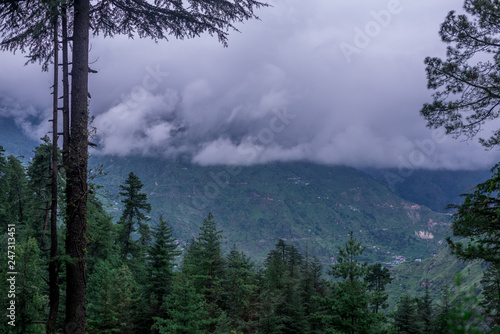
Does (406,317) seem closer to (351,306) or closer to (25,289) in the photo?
(351,306)

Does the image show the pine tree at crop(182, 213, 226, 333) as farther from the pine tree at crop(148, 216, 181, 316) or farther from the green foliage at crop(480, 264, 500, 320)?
the green foliage at crop(480, 264, 500, 320)

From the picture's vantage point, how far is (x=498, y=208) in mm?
7180

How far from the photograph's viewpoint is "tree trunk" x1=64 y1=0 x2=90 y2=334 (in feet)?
19.8

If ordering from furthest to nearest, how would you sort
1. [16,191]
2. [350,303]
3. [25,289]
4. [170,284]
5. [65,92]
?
[16,191], [170,284], [350,303], [25,289], [65,92]

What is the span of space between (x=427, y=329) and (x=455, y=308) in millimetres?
32697

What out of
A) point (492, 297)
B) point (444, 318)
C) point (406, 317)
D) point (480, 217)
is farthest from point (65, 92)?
point (406, 317)

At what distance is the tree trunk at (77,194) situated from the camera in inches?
237

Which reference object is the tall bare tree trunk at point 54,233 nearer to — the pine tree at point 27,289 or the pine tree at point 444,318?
the pine tree at point 444,318

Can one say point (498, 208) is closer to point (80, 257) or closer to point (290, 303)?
point (80, 257)

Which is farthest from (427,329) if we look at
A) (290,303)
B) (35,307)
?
(35,307)

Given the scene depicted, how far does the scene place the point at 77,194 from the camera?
20.1 feet

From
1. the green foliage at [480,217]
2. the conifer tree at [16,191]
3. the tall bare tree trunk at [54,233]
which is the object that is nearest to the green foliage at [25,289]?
the tall bare tree trunk at [54,233]

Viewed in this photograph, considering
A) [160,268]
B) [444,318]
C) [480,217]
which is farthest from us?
[160,268]

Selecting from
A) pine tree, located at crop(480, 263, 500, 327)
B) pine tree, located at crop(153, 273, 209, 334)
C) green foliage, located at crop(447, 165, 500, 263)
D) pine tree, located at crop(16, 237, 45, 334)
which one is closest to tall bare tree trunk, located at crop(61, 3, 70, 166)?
pine tree, located at crop(480, 263, 500, 327)
